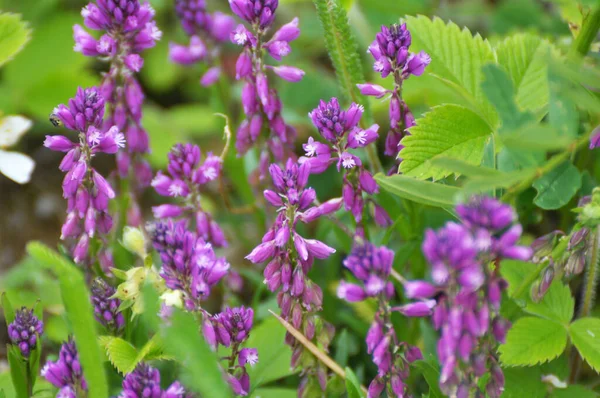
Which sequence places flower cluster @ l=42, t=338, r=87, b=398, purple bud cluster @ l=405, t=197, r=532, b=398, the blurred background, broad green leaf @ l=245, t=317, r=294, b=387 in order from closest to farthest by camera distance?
1. purple bud cluster @ l=405, t=197, r=532, b=398
2. flower cluster @ l=42, t=338, r=87, b=398
3. broad green leaf @ l=245, t=317, r=294, b=387
4. the blurred background

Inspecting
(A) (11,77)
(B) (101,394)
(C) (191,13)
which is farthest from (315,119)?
(A) (11,77)

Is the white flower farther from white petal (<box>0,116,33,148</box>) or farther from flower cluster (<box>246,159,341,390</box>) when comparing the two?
flower cluster (<box>246,159,341,390</box>)

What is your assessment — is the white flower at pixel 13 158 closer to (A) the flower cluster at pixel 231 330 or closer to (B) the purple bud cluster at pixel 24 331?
(B) the purple bud cluster at pixel 24 331

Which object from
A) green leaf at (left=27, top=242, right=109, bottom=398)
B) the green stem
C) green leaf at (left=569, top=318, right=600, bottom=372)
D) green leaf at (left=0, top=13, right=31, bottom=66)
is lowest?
green leaf at (left=569, top=318, right=600, bottom=372)

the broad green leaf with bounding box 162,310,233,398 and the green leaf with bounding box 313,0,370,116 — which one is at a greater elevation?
the green leaf with bounding box 313,0,370,116

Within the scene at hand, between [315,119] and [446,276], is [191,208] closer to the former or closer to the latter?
[315,119]

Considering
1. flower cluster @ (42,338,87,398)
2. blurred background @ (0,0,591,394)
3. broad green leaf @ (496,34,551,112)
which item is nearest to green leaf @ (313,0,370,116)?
broad green leaf @ (496,34,551,112)
